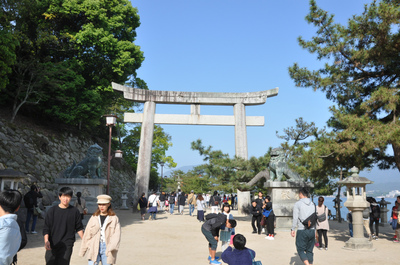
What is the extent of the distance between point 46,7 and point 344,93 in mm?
20054

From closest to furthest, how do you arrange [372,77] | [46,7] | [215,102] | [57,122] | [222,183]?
[372,77]
[222,183]
[215,102]
[46,7]
[57,122]

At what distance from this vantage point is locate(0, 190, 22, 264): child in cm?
275

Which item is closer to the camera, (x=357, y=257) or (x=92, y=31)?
(x=357, y=257)

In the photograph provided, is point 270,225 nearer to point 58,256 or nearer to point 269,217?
point 269,217

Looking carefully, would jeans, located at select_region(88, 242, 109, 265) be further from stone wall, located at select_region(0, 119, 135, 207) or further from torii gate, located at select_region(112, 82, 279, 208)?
torii gate, located at select_region(112, 82, 279, 208)

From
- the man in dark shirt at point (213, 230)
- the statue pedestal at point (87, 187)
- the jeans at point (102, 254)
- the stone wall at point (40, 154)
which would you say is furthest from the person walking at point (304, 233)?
the stone wall at point (40, 154)

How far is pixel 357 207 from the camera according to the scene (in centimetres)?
874

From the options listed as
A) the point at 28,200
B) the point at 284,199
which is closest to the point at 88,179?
the point at 28,200

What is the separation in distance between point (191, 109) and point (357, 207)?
1271 centimetres

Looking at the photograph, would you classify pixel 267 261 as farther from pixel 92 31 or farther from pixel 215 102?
pixel 92 31

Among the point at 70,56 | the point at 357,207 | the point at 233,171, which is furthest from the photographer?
the point at 70,56

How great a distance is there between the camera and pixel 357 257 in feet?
23.9

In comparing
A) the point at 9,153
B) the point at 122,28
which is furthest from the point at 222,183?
the point at 122,28

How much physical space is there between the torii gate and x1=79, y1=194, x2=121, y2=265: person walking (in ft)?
49.9
